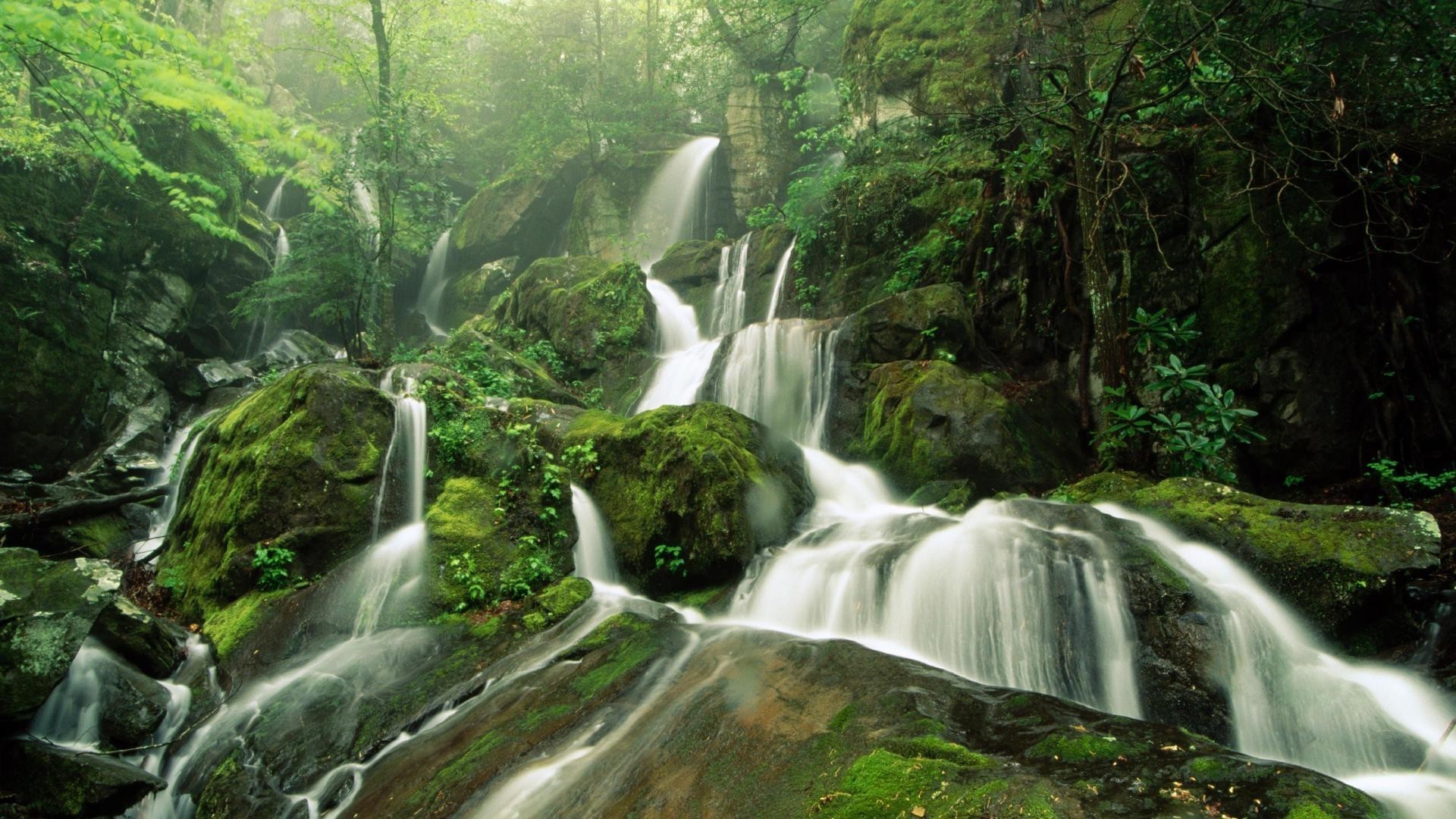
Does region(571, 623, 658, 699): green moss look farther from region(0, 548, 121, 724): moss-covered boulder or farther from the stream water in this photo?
region(0, 548, 121, 724): moss-covered boulder

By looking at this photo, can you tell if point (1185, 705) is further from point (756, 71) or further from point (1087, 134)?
point (756, 71)

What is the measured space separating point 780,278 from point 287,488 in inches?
381

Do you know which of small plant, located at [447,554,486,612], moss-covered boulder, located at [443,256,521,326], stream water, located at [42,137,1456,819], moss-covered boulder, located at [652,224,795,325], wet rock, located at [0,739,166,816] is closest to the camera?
stream water, located at [42,137,1456,819]

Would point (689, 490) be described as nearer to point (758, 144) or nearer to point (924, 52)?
point (924, 52)

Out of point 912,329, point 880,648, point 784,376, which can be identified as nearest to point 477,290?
point 784,376

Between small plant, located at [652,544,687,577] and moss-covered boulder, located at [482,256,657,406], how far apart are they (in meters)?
6.20

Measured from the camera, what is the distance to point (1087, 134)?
7500 mm

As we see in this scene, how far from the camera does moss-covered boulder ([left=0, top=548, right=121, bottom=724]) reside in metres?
4.30

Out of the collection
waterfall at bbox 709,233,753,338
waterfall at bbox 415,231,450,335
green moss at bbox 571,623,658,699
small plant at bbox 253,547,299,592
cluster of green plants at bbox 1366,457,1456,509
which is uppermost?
waterfall at bbox 415,231,450,335

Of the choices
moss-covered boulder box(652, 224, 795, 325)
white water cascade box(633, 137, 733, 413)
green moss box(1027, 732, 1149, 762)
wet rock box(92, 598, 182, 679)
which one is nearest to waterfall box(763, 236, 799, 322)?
moss-covered boulder box(652, 224, 795, 325)

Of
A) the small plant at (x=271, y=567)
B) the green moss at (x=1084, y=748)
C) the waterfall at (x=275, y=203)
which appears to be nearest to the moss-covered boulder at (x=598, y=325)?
the small plant at (x=271, y=567)

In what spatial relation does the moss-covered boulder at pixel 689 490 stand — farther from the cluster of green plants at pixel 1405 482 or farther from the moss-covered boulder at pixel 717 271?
the moss-covered boulder at pixel 717 271

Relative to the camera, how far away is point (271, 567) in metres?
6.34

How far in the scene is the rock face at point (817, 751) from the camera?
8.39 ft
